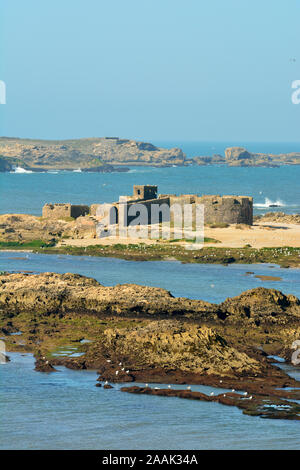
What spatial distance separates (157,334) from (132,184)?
342 ft

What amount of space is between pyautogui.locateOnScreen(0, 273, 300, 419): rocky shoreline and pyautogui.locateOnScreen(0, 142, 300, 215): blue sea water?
45.8 metres

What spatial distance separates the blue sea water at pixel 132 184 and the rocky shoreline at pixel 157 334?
45.8 metres

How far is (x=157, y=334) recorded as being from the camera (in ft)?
96.0

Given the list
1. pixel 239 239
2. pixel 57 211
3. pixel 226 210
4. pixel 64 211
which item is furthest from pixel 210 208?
pixel 57 211

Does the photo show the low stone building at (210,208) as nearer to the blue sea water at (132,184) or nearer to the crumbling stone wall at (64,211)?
the crumbling stone wall at (64,211)

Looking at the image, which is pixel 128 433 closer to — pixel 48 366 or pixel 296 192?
pixel 48 366

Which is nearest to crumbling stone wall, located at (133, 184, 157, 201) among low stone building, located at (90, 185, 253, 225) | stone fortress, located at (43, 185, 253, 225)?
stone fortress, located at (43, 185, 253, 225)

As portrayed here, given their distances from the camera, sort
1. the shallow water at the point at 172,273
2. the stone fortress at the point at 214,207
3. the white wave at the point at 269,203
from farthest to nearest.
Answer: the white wave at the point at 269,203, the stone fortress at the point at 214,207, the shallow water at the point at 172,273

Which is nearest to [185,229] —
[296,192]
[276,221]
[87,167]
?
[276,221]

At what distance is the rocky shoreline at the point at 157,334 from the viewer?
26844 millimetres

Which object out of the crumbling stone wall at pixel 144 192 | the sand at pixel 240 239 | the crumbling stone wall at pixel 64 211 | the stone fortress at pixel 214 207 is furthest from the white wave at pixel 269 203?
the sand at pixel 240 239

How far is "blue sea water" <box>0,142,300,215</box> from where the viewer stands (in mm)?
97938

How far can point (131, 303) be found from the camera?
35375mm

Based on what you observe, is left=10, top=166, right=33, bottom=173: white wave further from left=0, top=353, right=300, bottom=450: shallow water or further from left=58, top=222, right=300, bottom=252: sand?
left=0, top=353, right=300, bottom=450: shallow water
